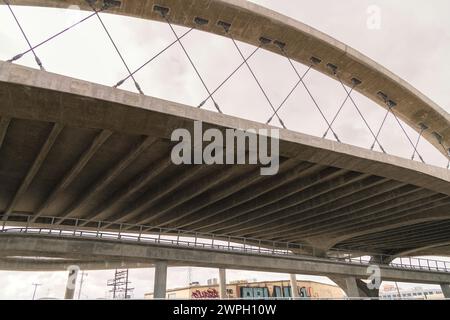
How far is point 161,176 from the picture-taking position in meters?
19.6

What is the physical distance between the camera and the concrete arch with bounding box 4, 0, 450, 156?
66.7 ft

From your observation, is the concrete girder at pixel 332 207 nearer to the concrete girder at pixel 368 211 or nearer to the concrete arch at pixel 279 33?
the concrete girder at pixel 368 211

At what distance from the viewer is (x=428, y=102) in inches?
1233

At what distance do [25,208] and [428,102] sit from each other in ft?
129

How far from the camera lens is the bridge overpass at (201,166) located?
37.8ft

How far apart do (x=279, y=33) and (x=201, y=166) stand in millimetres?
12254

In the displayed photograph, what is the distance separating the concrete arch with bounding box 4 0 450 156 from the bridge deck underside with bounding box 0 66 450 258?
411 inches

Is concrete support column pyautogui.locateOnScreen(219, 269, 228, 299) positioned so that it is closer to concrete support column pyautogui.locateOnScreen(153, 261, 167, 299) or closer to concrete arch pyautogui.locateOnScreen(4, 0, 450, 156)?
concrete support column pyautogui.locateOnScreen(153, 261, 167, 299)

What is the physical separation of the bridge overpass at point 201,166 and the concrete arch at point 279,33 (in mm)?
91

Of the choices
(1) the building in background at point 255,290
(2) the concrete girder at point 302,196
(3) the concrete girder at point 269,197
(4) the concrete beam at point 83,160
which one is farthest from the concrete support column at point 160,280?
(1) the building in background at point 255,290

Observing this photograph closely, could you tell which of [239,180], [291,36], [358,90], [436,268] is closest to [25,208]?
[239,180]

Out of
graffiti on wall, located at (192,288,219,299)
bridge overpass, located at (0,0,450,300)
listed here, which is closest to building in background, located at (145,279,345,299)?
graffiti on wall, located at (192,288,219,299)

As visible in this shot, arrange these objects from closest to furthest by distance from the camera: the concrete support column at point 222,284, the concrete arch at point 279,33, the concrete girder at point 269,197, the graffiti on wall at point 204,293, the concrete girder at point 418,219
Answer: the concrete girder at point 269,197, the concrete arch at point 279,33, the concrete girder at point 418,219, the concrete support column at point 222,284, the graffiti on wall at point 204,293
